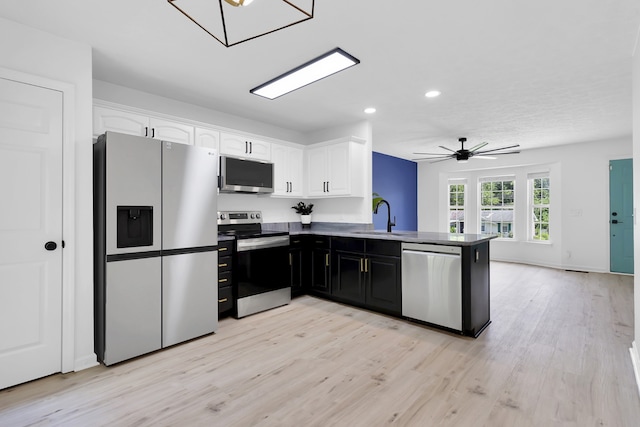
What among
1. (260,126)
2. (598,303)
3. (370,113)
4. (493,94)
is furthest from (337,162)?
(598,303)

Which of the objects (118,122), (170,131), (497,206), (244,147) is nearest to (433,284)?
(244,147)

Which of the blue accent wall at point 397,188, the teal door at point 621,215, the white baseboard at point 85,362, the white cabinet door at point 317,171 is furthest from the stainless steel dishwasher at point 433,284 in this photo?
the teal door at point 621,215

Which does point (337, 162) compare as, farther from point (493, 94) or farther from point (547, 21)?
point (547, 21)

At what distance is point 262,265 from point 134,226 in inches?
58.4

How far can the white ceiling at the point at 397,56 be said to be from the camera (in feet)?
6.68

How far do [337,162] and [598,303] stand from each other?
3838 mm

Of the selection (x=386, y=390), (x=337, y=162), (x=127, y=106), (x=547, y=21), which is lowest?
(x=386, y=390)

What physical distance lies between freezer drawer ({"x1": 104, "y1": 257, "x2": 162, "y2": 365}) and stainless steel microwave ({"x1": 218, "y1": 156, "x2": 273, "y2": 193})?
1.33 meters

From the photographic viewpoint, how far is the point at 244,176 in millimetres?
3822

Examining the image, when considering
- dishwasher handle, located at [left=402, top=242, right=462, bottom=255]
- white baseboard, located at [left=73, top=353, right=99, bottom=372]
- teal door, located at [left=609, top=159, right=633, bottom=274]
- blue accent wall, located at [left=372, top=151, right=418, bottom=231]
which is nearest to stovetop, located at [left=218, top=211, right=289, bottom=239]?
dishwasher handle, located at [left=402, top=242, right=462, bottom=255]

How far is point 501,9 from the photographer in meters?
2.00

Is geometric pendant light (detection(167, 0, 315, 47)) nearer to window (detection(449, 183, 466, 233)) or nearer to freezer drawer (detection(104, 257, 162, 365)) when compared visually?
freezer drawer (detection(104, 257, 162, 365))

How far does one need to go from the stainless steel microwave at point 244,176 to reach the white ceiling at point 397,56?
→ 721mm

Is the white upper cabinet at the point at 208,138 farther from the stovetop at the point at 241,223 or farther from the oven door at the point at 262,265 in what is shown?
the oven door at the point at 262,265
